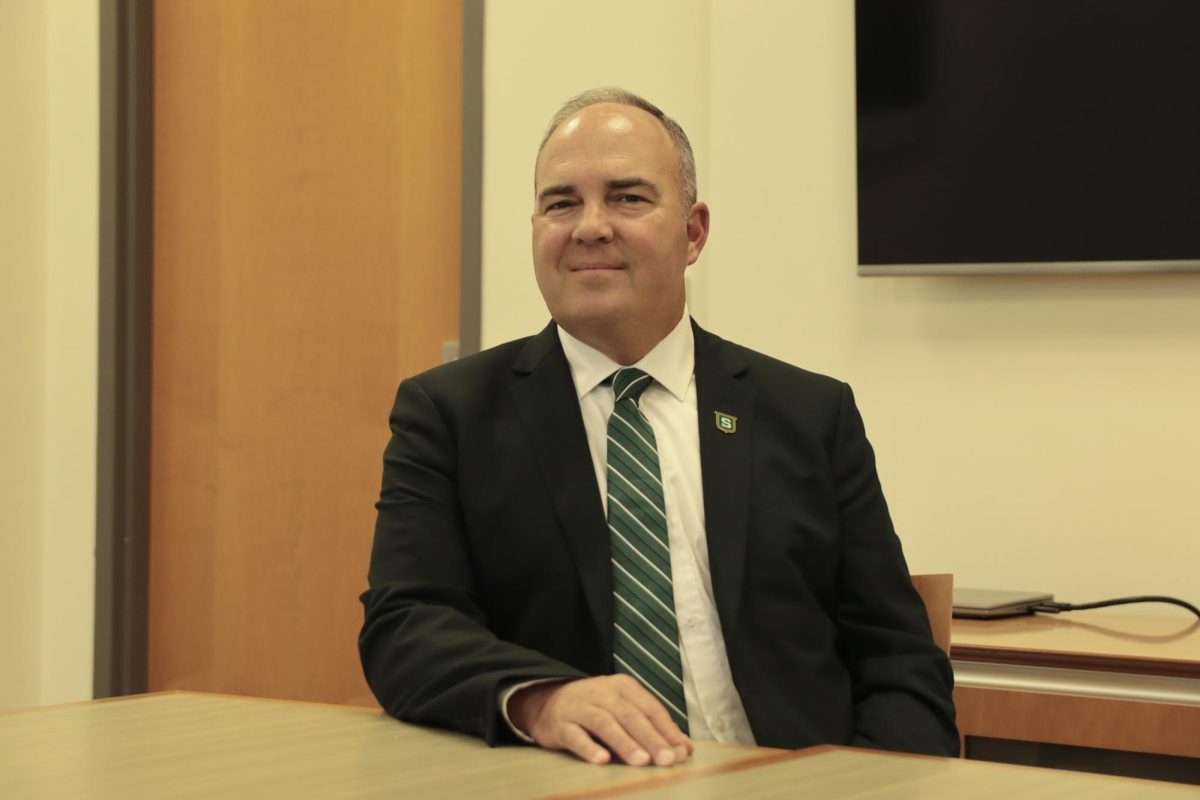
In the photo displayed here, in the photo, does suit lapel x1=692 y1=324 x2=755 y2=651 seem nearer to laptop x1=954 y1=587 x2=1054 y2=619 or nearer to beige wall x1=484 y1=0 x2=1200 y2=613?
laptop x1=954 y1=587 x2=1054 y2=619

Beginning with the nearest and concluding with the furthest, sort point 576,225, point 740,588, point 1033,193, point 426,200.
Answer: point 740,588, point 576,225, point 1033,193, point 426,200

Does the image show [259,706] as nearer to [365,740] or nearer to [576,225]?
[365,740]

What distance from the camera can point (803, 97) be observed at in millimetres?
3006

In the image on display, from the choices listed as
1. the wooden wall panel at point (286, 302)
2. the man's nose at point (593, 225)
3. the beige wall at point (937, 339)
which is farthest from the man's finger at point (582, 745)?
the wooden wall panel at point (286, 302)

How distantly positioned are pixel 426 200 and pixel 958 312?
1446mm

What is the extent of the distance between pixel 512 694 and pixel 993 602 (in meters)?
1.43

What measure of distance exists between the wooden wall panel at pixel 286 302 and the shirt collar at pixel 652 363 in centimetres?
174

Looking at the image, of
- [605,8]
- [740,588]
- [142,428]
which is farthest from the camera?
[142,428]

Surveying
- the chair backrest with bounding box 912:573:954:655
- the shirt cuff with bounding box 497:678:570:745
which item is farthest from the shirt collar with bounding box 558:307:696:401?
the shirt cuff with bounding box 497:678:570:745

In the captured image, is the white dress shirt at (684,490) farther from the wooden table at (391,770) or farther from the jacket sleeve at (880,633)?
the wooden table at (391,770)

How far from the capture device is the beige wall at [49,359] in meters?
3.97

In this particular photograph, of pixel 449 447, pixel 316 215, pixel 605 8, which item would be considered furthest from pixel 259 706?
pixel 316 215

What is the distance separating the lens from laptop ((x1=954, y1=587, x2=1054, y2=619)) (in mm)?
2508

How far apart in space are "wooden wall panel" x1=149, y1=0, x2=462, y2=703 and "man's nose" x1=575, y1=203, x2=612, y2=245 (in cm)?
176
